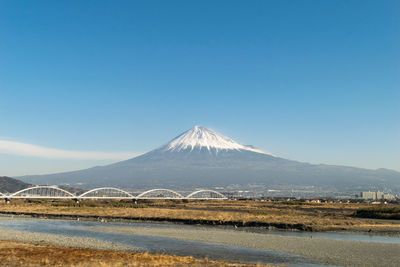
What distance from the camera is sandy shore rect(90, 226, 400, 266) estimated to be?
83.5 feet

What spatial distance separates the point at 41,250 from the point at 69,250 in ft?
5.49

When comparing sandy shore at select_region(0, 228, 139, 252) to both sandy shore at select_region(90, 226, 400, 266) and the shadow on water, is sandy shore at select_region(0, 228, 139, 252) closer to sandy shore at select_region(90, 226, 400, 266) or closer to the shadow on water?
the shadow on water

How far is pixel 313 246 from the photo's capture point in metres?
30.6

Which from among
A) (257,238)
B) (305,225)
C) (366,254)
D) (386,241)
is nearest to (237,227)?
(305,225)

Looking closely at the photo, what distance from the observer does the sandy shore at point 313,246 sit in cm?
2545

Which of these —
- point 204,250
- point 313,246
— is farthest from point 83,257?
point 313,246

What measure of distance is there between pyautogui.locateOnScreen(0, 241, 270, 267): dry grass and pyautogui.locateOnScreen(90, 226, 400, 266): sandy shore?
7.50 metres

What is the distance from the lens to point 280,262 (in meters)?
24.5

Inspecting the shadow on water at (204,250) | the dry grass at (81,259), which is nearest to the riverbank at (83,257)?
the dry grass at (81,259)

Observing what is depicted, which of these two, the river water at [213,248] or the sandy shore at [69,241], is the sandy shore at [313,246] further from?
the sandy shore at [69,241]

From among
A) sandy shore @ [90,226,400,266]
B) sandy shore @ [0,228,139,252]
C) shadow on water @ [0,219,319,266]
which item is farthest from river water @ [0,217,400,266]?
sandy shore @ [90,226,400,266]

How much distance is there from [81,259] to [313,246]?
16.4 meters

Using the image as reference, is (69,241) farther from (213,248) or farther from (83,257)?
(213,248)

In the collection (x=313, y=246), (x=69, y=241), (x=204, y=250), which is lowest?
(x=69, y=241)
